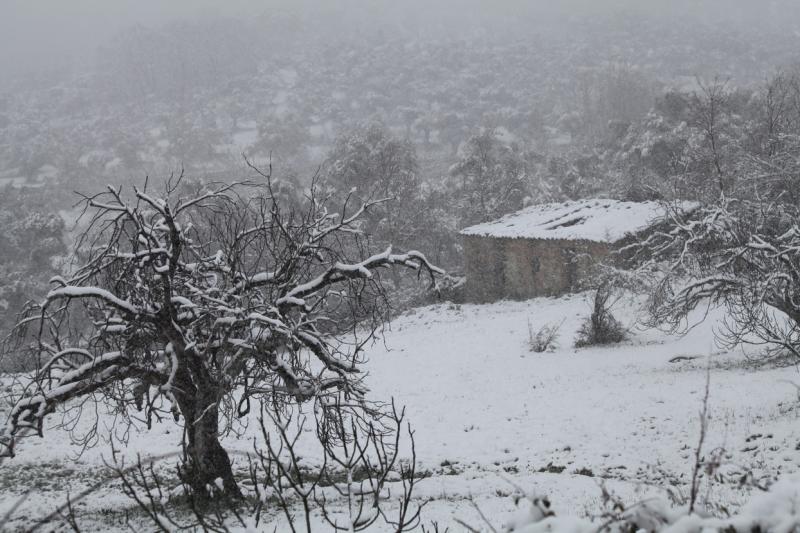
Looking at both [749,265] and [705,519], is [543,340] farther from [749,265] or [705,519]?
[705,519]

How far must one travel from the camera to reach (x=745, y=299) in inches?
519

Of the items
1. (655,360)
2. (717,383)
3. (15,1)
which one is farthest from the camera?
(15,1)

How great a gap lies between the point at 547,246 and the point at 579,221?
245cm

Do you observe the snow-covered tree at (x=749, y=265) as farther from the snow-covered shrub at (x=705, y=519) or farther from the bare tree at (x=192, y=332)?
the snow-covered shrub at (x=705, y=519)

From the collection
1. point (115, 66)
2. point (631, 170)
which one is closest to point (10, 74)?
point (115, 66)

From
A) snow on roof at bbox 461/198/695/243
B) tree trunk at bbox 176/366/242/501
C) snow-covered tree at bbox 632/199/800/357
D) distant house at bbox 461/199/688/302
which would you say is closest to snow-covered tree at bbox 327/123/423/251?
distant house at bbox 461/199/688/302

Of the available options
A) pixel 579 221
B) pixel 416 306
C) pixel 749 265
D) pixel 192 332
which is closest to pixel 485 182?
pixel 579 221

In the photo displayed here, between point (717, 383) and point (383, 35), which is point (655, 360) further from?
point (383, 35)

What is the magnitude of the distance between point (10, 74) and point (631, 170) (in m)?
134

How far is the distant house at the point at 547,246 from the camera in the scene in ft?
88.5

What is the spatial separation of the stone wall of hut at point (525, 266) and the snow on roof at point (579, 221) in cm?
35

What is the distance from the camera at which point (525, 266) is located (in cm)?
2961

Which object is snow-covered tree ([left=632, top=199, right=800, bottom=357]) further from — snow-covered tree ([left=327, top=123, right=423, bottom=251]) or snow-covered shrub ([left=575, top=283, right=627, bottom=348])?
snow-covered tree ([left=327, top=123, right=423, bottom=251])

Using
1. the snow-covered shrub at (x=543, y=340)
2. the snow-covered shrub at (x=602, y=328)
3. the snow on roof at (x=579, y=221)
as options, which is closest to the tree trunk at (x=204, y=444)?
the snow-covered shrub at (x=543, y=340)
